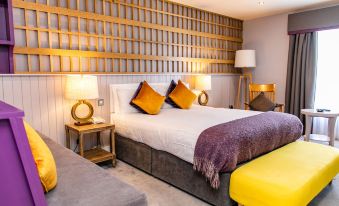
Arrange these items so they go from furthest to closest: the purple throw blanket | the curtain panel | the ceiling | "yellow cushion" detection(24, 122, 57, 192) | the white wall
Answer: the white wall, the curtain panel, the ceiling, the purple throw blanket, "yellow cushion" detection(24, 122, 57, 192)

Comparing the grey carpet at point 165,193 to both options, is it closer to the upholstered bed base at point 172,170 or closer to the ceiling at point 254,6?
the upholstered bed base at point 172,170

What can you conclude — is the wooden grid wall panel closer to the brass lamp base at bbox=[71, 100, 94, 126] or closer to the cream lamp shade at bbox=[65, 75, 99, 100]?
the cream lamp shade at bbox=[65, 75, 99, 100]

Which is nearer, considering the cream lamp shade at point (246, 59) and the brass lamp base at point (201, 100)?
the brass lamp base at point (201, 100)

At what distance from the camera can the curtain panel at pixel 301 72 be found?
4480mm

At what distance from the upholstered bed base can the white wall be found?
3504mm

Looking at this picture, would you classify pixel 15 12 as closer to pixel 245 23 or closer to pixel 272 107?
pixel 272 107

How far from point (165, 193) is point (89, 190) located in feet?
4.18

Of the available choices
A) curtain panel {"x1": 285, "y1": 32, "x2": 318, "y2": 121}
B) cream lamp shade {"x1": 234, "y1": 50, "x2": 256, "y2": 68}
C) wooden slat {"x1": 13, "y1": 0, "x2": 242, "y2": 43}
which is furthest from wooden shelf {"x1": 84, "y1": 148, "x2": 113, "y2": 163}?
curtain panel {"x1": 285, "y1": 32, "x2": 318, "y2": 121}

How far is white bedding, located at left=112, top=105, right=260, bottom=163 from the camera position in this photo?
2.30 m

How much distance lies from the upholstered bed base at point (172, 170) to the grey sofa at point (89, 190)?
1022 mm

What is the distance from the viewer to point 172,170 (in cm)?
252

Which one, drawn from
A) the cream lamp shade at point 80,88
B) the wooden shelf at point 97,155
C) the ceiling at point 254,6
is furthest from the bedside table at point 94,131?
the ceiling at point 254,6

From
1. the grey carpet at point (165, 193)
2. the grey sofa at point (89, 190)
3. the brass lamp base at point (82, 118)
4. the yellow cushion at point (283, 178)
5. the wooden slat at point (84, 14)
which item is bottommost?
the grey carpet at point (165, 193)

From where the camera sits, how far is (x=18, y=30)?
9.12 feet
